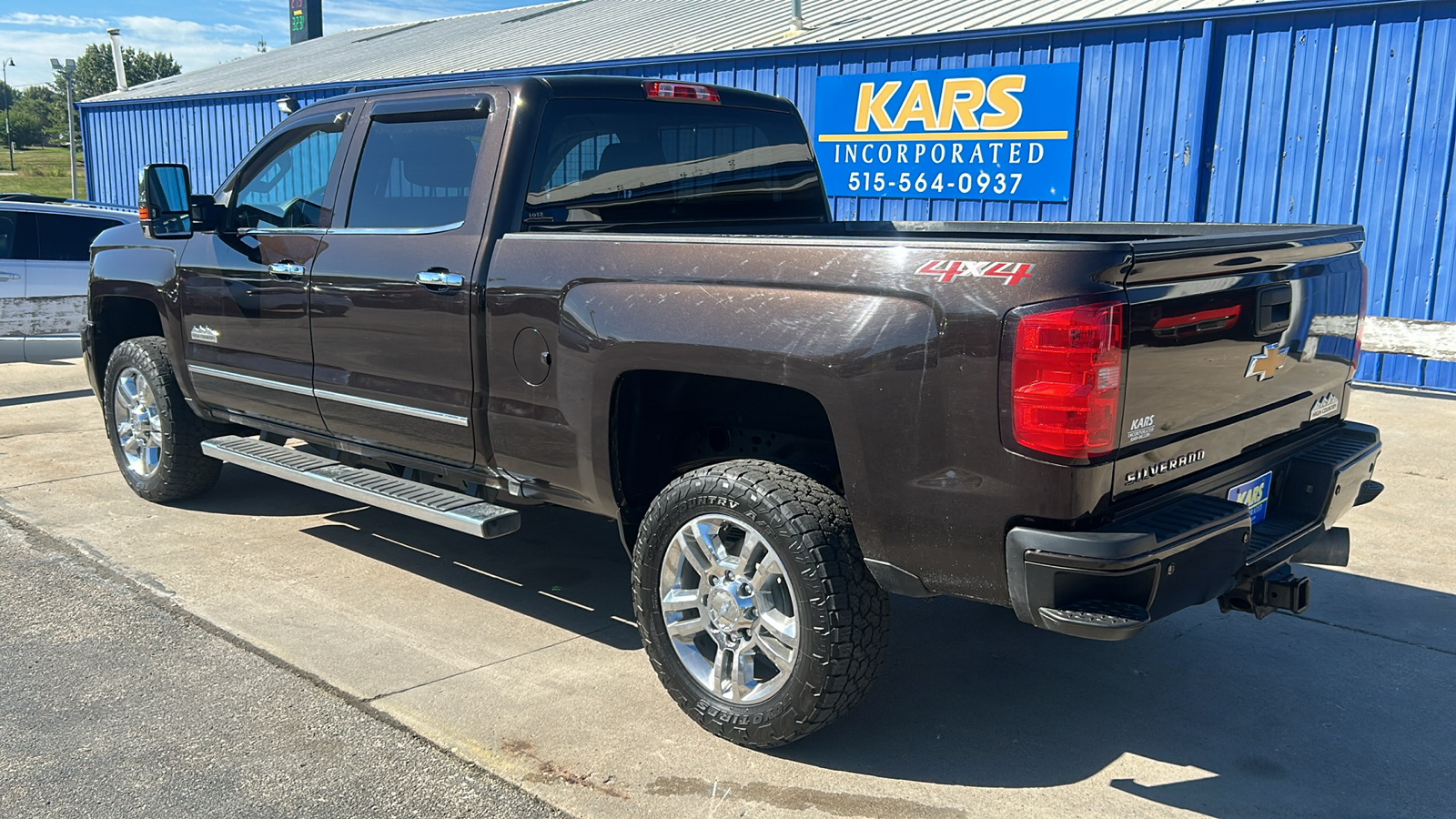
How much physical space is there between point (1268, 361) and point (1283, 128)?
7.23 metres

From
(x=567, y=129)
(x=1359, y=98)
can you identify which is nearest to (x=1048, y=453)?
(x=567, y=129)

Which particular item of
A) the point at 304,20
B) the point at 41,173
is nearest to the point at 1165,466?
the point at 304,20

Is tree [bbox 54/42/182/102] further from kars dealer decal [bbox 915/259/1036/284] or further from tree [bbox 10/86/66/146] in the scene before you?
kars dealer decal [bbox 915/259/1036/284]

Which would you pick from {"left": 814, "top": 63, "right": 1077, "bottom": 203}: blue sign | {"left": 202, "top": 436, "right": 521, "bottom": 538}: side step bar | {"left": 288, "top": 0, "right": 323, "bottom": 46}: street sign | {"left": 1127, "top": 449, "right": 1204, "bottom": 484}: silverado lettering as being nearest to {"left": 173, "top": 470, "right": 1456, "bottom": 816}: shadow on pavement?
{"left": 202, "top": 436, "right": 521, "bottom": 538}: side step bar

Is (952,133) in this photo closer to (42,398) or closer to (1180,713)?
(42,398)

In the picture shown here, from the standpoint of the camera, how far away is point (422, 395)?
4.47 meters

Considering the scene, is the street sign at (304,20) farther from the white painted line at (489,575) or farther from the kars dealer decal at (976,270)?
the kars dealer decal at (976,270)

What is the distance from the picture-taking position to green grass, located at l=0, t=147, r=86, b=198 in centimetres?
5081

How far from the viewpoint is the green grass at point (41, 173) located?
5081cm

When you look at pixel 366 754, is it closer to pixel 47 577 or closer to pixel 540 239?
pixel 540 239

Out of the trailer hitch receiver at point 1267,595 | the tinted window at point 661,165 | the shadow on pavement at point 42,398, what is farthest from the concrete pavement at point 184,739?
the shadow on pavement at point 42,398

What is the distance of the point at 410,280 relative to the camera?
442cm

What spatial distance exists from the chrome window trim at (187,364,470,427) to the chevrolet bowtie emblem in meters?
2.63

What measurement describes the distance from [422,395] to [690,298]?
142cm
